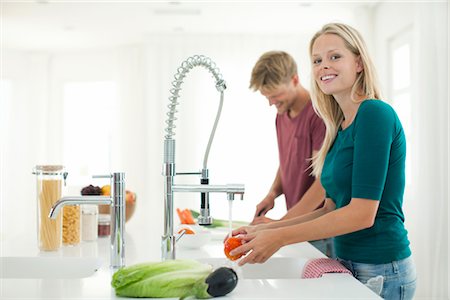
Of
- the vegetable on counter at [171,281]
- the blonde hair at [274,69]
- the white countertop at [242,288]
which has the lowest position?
the white countertop at [242,288]

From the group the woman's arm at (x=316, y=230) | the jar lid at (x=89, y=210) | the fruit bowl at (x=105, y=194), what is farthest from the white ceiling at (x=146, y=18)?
the woman's arm at (x=316, y=230)

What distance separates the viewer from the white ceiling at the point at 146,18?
571 cm

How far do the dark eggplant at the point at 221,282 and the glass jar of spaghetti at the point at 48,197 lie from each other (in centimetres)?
92

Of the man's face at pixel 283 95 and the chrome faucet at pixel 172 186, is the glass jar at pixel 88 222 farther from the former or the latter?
the man's face at pixel 283 95

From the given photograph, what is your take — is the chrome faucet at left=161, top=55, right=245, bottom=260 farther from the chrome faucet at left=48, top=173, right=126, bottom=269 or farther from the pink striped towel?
the pink striped towel

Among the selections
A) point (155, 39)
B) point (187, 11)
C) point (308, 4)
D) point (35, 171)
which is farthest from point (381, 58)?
point (35, 171)

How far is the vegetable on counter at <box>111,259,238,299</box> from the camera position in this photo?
1216 millimetres

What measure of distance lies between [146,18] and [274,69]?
371 cm

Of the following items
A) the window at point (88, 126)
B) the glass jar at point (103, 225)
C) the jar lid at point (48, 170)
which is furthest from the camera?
the window at point (88, 126)

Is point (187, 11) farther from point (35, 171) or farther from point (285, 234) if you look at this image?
point (285, 234)

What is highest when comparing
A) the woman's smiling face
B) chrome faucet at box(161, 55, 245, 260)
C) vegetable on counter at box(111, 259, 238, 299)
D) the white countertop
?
the woman's smiling face

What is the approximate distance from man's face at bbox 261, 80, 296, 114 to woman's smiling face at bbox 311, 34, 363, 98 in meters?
1.13

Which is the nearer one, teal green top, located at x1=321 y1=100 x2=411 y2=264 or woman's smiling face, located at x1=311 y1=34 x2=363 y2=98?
teal green top, located at x1=321 y1=100 x2=411 y2=264

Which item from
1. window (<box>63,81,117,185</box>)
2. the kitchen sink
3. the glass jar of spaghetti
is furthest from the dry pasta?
window (<box>63,81,117,185</box>)
